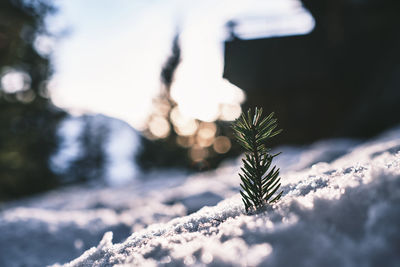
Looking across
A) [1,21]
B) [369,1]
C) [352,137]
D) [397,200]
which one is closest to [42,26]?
[1,21]

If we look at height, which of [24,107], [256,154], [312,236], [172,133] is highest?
[172,133]

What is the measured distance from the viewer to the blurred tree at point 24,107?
7750mm

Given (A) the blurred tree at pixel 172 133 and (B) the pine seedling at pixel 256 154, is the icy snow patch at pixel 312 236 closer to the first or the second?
(B) the pine seedling at pixel 256 154

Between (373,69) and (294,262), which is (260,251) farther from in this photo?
(373,69)

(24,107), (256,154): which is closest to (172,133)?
(24,107)

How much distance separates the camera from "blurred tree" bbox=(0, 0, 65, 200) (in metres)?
7.75

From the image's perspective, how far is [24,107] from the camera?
9.63m

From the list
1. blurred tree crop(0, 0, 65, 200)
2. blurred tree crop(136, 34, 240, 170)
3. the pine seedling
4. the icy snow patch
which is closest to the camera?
the icy snow patch

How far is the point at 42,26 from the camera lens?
11031 mm

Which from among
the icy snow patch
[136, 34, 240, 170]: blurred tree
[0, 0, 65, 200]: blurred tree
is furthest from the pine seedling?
[136, 34, 240, 170]: blurred tree

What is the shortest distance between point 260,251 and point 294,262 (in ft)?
0.22

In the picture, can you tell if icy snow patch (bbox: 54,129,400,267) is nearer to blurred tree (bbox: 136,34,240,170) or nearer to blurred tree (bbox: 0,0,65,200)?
blurred tree (bbox: 0,0,65,200)

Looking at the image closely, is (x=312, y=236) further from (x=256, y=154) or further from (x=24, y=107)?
(x=24, y=107)

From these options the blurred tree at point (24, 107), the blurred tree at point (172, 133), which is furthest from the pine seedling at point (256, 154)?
the blurred tree at point (172, 133)
